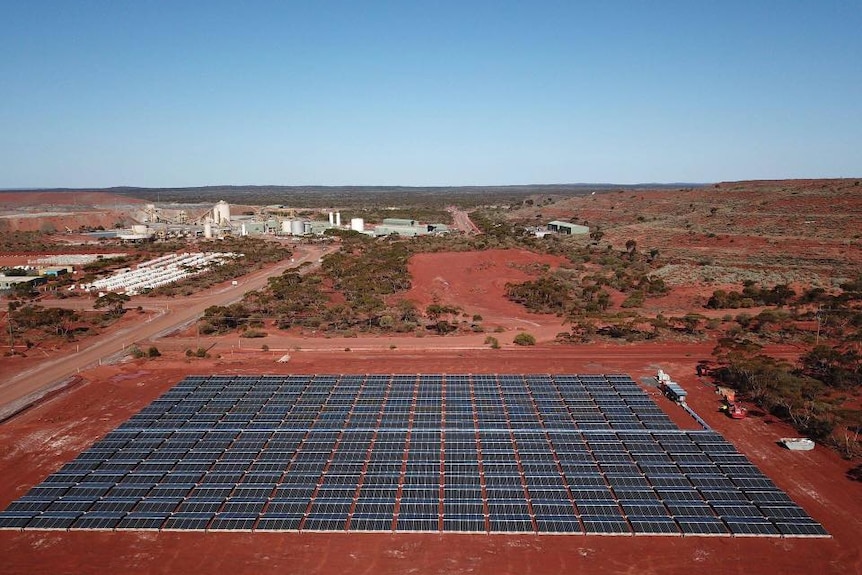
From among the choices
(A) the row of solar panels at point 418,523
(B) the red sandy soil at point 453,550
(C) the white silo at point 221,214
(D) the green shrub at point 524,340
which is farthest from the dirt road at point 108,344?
(C) the white silo at point 221,214

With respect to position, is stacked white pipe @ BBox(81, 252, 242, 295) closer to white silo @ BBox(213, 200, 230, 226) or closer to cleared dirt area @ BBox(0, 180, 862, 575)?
cleared dirt area @ BBox(0, 180, 862, 575)

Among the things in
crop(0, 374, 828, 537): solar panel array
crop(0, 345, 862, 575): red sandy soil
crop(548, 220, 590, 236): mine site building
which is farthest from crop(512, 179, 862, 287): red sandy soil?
crop(0, 374, 828, 537): solar panel array

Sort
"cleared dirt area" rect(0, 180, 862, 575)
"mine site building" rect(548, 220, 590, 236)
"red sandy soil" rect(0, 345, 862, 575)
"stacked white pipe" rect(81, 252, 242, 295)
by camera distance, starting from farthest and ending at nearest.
Result: "mine site building" rect(548, 220, 590, 236) → "stacked white pipe" rect(81, 252, 242, 295) → "cleared dirt area" rect(0, 180, 862, 575) → "red sandy soil" rect(0, 345, 862, 575)

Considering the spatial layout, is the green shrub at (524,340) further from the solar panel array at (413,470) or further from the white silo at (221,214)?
the white silo at (221,214)

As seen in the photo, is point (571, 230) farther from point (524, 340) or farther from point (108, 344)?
point (108, 344)

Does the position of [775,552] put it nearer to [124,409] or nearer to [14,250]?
[124,409]

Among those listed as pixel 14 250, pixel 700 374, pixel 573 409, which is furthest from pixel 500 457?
pixel 14 250
